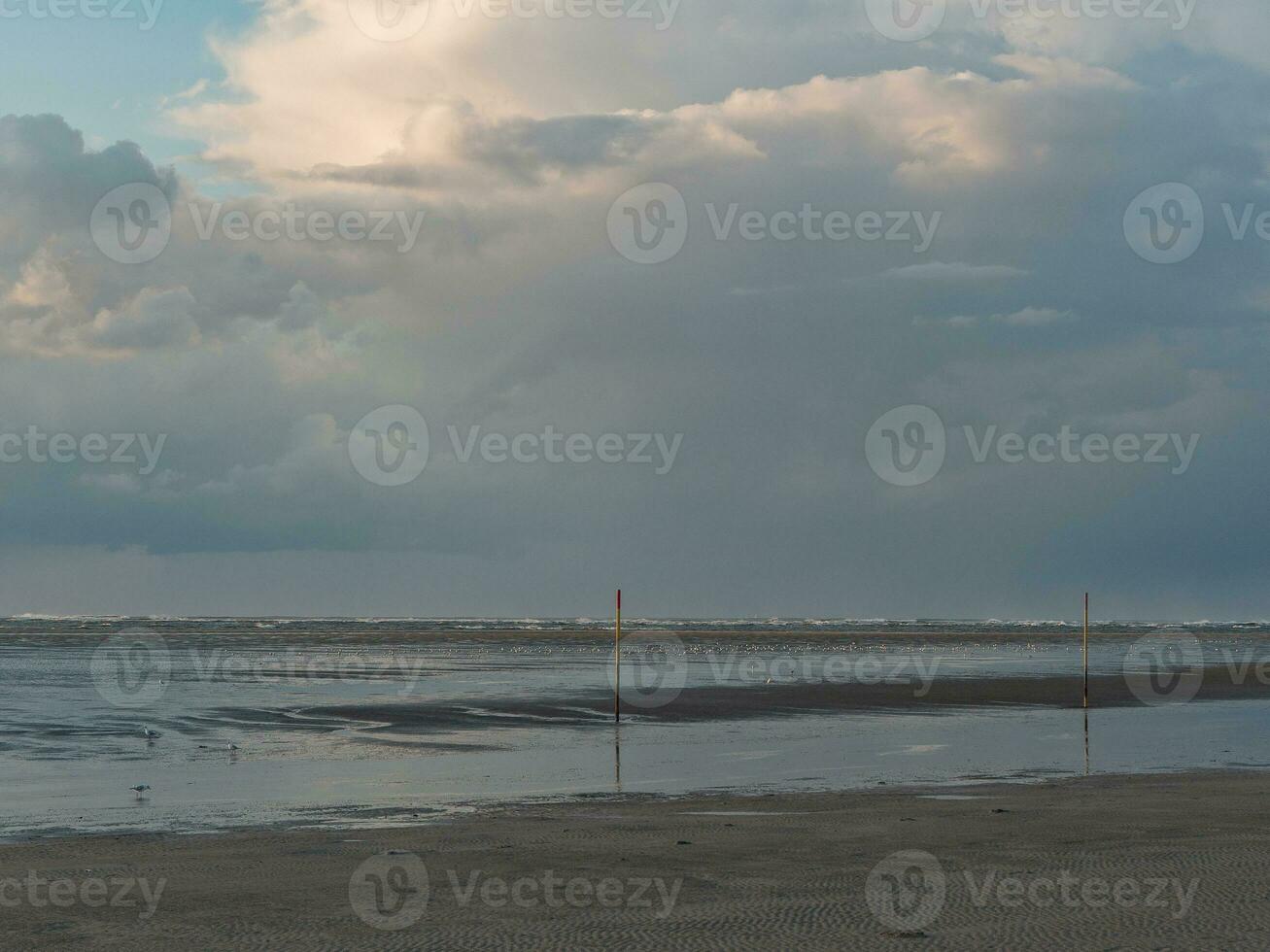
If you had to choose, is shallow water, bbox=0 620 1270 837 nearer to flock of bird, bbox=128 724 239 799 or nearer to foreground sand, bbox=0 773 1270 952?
flock of bird, bbox=128 724 239 799

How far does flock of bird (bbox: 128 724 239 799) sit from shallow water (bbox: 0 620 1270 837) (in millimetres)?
149

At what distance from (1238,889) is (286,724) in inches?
1015

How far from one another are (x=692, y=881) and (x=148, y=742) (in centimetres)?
1917

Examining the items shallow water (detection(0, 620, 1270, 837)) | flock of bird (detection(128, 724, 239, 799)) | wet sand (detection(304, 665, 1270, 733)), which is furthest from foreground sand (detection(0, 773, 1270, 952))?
wet sand (detection(304, 665, 1270, 733))

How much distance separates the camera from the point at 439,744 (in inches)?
1164

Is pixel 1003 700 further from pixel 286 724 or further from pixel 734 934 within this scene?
pixel 734 934

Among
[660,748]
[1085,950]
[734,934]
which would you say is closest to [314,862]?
[734,934]

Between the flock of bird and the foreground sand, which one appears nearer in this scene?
the foreground sand

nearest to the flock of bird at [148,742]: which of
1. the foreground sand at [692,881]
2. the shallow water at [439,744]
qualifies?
the shallow water at [439,744]

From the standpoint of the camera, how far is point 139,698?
4128 centimetres

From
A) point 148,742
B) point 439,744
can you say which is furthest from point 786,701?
point 148,742

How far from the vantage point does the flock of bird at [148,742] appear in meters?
20.9

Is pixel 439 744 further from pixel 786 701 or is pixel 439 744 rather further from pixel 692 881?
pixel 786 701

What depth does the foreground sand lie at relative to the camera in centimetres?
1135
